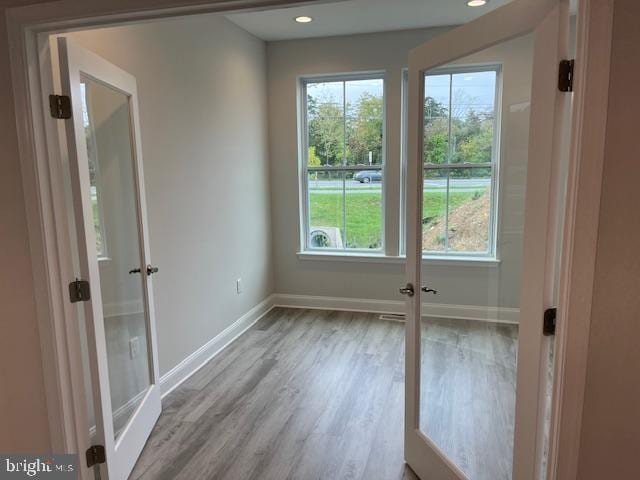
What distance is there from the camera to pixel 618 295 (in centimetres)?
121

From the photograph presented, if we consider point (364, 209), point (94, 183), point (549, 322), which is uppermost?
point (94, 183)

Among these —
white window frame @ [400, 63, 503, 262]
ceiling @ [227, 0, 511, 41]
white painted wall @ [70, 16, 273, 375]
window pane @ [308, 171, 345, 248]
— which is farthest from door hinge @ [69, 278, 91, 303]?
window pane @ [308, 171, 345, 248]

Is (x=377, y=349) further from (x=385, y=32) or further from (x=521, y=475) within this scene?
(x=385, y=32)

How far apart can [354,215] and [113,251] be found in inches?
112

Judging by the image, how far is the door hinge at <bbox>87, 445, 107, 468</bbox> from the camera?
1.88 metres

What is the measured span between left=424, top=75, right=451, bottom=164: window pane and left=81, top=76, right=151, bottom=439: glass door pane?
62.8 inches

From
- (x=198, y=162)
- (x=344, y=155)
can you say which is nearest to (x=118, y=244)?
(x=198, y=162)

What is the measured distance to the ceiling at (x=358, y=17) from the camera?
355cm

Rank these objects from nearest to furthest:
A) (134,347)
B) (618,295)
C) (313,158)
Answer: (618,295), (134,347), (313,158)

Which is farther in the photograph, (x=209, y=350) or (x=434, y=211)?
(x=209, y=350)

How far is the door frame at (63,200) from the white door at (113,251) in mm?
74

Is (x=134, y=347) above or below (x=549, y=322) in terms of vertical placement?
below

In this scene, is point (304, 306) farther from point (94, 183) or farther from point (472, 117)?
point (472, 117)

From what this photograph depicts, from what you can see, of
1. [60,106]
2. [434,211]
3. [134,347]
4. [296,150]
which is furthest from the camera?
[296,150]
